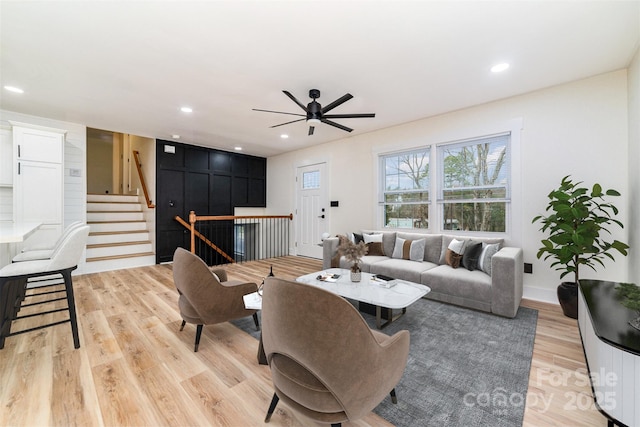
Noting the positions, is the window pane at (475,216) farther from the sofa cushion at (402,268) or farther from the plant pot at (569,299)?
the plant pot at (569,299)

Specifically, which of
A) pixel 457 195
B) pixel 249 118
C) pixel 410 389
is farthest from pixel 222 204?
pixel 410 389

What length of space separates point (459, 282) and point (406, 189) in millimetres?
1966

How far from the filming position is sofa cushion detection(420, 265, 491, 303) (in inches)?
114

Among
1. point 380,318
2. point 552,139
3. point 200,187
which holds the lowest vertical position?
point 380,318

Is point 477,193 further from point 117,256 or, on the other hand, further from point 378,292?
point 117,256

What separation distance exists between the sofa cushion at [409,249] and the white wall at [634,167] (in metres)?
2.03

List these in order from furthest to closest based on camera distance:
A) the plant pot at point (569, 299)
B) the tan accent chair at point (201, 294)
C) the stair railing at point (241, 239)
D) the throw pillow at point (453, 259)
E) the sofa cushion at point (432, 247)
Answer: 1. the stair railing at point (241, 239)
2. the sofa cushion at point (432, 247)
3. the throw pillow at point (453, 259)
4. the plant pot at point (569, 299)
5. the tan accent chair at point (201, 294)

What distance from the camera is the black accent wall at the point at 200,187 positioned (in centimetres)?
552

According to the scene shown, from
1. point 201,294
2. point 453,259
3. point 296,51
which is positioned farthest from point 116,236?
point 453,259

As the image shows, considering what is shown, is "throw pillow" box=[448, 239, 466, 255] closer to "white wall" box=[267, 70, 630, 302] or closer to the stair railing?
"white wall" box=[267, 70, 630, 302]

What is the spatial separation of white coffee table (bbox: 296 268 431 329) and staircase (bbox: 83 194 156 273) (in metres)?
4.18

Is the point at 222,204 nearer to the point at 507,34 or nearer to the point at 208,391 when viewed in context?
the point at 208,391

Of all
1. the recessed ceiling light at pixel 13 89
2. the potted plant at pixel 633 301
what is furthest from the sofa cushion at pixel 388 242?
the recessed ceiling light at pixel 13 89

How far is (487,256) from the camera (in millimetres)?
3152
